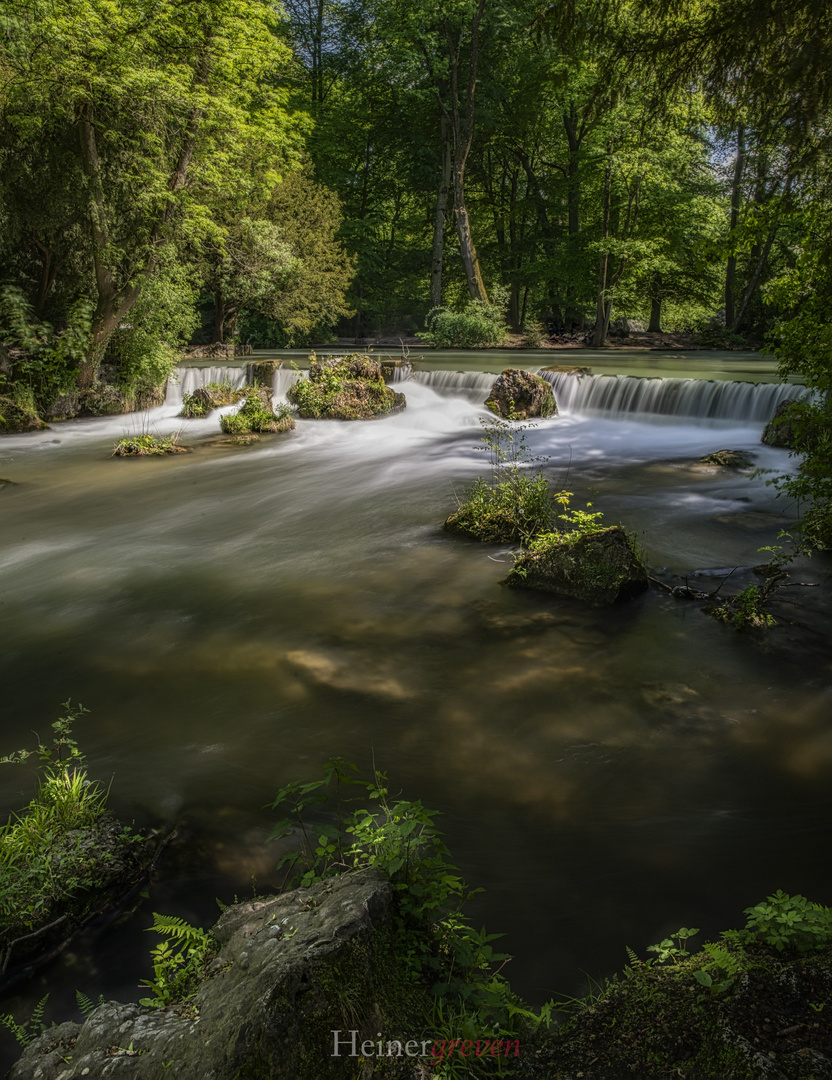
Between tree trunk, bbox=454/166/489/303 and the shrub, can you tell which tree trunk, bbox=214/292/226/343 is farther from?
tree trunk, bbox=454/166/489/303

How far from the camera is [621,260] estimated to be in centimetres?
2594

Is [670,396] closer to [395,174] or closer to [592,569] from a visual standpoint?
[592,569]

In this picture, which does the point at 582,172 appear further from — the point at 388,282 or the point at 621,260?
the point at 388,282

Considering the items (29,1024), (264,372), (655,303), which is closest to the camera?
(29,1024)

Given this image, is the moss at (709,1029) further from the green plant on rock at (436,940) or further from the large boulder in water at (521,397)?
the large boulder in water at (521,397)

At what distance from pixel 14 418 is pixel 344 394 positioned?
7791mm

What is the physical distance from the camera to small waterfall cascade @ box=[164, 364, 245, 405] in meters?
19.9

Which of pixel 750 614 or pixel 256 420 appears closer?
pixel 750 614

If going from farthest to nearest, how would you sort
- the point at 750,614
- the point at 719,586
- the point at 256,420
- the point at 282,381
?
the point at 282,381, the point at 256,420, the point at 719,586, the point at 750,614

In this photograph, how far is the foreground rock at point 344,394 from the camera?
17.4 m

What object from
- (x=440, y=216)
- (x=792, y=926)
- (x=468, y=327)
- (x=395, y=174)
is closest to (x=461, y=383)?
(x=468, y=327)

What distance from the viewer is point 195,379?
20.6 m

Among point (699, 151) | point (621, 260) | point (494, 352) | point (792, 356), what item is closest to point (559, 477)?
point (792, 356)

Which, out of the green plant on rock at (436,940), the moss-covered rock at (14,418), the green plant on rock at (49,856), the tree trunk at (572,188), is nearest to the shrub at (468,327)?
the tree trunk at (572,188)
